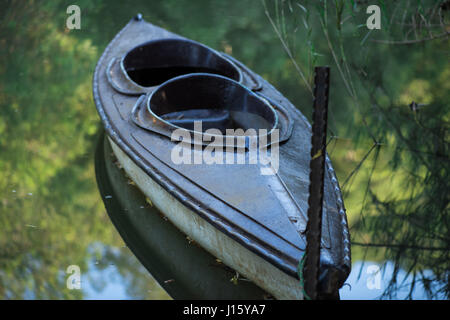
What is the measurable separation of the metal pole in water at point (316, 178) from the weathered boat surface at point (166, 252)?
0.70 metres

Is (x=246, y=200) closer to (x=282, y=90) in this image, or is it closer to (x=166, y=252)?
(x=166, y=252)

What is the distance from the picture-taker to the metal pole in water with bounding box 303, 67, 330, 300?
2160mm

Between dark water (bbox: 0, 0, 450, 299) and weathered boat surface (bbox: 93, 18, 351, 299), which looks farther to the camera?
dark water (bbox: 0, 0, 450, 299)

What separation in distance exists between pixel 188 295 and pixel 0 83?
13.6 ft

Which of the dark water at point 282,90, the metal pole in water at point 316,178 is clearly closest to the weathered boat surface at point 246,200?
the metal pole in water at point 316,178

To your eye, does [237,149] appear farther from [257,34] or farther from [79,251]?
[257,34]

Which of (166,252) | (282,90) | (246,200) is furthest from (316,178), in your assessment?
(282,90)

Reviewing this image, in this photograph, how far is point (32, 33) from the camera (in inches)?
300

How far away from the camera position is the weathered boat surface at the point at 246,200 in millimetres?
2695

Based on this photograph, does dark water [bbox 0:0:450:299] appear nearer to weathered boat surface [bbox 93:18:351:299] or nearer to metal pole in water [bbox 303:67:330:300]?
weathered boat surface [bbox 93:18:351:299]

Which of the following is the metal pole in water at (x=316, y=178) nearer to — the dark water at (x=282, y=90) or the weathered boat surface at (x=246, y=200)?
the weathered boat surface at (x=246, y=200)

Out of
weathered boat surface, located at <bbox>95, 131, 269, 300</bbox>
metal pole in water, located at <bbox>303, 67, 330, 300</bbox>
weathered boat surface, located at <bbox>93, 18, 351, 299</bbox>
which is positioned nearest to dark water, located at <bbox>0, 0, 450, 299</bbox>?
weathered boat surface, located at <bbox>95, 131, 269, 300</bbox>

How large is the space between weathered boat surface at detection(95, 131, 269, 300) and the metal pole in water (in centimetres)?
70

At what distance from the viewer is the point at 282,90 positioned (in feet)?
20.6
